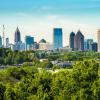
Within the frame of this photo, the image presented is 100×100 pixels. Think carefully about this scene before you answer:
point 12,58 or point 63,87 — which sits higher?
point 63,87

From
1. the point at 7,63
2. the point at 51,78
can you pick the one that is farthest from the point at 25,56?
the point at 51,78

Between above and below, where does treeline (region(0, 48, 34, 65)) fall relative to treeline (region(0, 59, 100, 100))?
below

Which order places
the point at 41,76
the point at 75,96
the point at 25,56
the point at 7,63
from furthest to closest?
the point at 25,56 < the point at 7,63 < the point at 41,76 < the point at 75,96

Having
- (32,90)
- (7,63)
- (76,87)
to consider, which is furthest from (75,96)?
(7,63)

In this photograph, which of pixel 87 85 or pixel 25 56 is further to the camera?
pixel 25 56

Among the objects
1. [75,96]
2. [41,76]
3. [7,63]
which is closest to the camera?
[75,96]

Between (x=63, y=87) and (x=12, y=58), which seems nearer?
(x=63, y=87)

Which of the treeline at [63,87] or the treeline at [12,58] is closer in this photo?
the treeline at [63,87]

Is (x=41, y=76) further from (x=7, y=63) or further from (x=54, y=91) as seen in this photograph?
(x=7, y=63)

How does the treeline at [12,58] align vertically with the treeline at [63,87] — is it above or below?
below

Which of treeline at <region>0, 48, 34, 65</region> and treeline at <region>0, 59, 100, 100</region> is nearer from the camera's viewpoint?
treeline at <region>0, 59, 100, 100</region>
